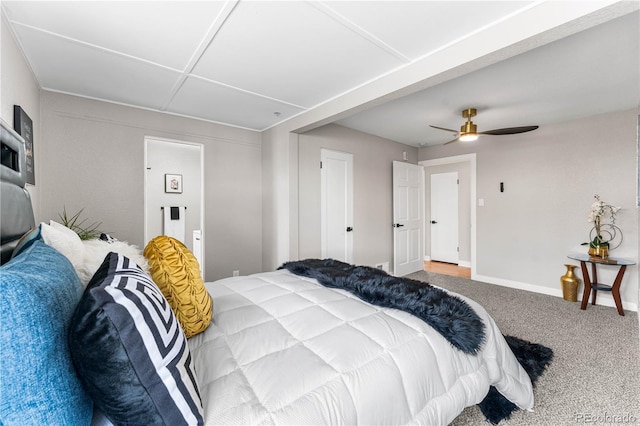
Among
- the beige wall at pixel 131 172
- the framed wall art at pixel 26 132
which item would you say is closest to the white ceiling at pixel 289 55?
the beige wall at pixel 131 172

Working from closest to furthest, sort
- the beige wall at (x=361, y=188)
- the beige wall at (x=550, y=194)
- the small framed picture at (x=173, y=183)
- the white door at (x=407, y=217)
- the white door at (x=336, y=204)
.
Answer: the beige wall at (x=550, y=194)
the beige wall at (x=361, y=188)
the white door at (x=336, y=204)
the small framed picture at (x=173, y=183)
the white door at (x=407, y=217)

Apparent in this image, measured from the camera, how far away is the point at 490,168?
458 cm

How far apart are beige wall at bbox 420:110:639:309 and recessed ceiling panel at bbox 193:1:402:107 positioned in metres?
3.22

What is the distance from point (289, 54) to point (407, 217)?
380 centimetres

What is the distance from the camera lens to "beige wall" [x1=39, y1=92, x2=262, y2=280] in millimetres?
2656

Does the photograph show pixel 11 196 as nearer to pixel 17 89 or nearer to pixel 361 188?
pixel 17 89

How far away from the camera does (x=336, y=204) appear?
13.5 ft

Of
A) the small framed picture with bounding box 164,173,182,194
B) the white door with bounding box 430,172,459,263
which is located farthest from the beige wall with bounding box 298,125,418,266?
the small framed picture with bounding box 164,173,182,194

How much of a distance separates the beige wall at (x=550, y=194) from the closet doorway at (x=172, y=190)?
Result: 4.73 m

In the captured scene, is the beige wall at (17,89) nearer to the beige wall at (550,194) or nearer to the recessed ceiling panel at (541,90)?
the recessed ceiling panel at (541,90)

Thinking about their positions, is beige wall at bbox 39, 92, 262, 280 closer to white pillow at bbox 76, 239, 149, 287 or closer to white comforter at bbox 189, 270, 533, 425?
white pillow at bbox 76, 239, 149, 287

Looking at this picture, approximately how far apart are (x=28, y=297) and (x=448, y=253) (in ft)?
22.3

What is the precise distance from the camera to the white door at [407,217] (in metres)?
4.89

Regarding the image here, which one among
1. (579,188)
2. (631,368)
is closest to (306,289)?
(631,368)
